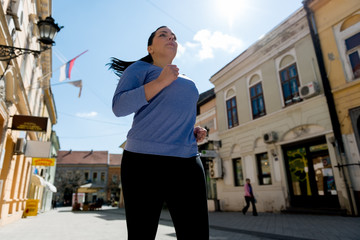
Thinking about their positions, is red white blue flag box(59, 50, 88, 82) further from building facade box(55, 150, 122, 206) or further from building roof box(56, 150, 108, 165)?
building roof box(56, 150, 108, 165)

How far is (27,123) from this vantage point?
27.7 ft

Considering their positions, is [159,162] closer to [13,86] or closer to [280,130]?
[13,86]

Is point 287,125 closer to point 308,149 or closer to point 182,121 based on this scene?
point 308,149

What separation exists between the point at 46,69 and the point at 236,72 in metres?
13.5

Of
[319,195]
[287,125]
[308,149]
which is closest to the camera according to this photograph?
[319,195]

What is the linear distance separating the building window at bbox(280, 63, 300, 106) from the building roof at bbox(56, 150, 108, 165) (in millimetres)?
47158

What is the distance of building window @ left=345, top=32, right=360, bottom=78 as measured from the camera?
9.09 meters

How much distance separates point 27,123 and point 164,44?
8.73 metres

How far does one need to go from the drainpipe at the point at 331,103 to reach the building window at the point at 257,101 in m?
3.63

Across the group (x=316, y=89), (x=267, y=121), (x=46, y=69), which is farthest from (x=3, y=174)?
(x=316, y=89)

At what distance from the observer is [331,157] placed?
31.0 ft

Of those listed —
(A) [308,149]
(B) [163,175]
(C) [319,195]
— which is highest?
(A) [308,149]

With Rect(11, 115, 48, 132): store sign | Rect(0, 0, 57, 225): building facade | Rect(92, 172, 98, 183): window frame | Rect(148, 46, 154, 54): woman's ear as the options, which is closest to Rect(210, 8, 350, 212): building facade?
Rect(148, 46, 154, 54): woman's ear

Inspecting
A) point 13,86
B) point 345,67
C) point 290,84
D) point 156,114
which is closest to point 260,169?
point 290,84
